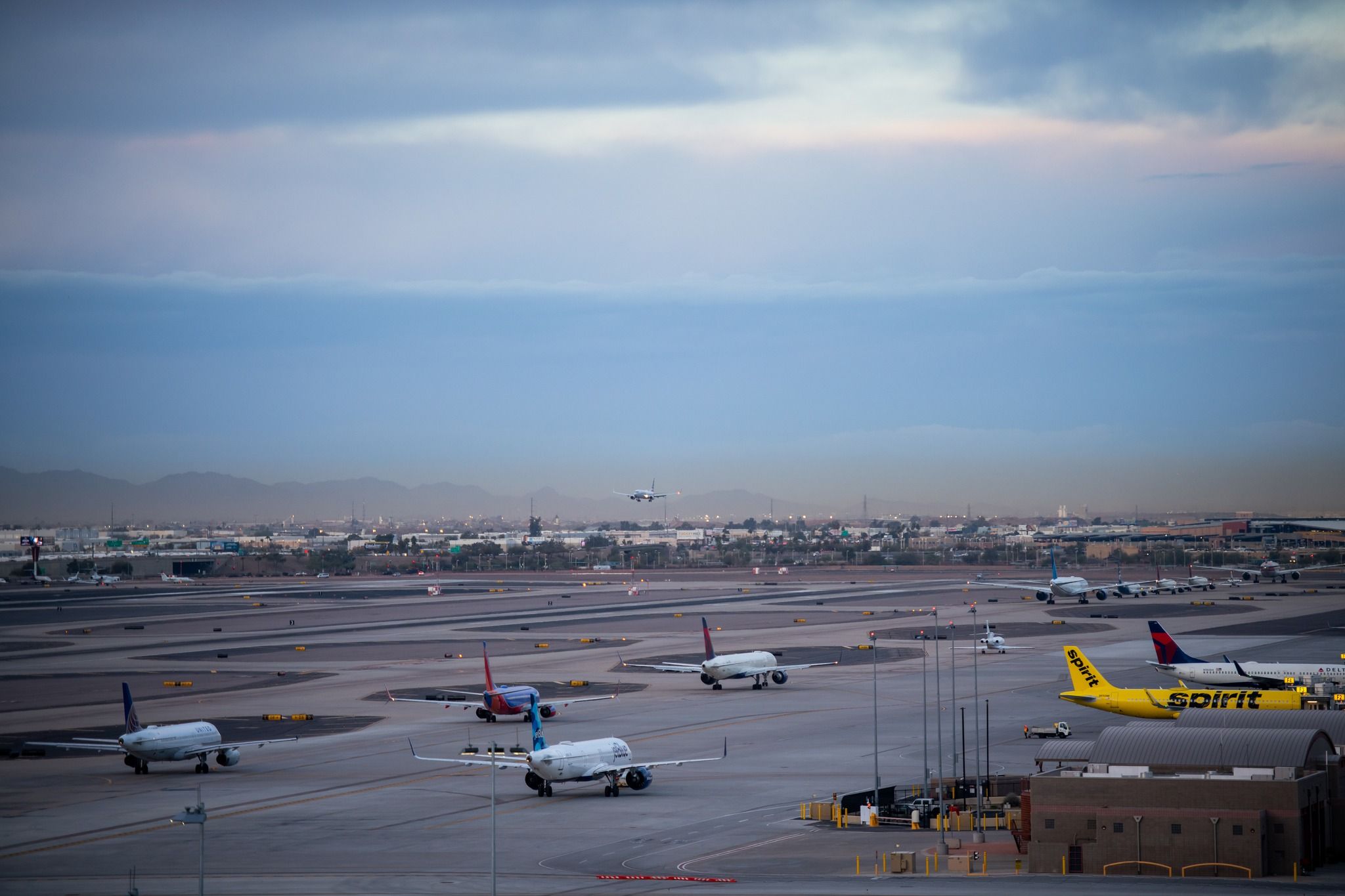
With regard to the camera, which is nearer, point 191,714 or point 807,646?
point 191,714

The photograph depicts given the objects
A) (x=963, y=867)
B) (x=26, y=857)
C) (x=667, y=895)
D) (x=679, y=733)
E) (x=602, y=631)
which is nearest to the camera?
(x=667, y=895)

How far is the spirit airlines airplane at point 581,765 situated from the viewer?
67.1 m

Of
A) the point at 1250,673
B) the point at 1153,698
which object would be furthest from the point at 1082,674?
the point at 1250,673

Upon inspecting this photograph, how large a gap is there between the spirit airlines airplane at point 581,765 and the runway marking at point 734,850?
10518 mm

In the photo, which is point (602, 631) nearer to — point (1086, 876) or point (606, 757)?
point (606, 757)

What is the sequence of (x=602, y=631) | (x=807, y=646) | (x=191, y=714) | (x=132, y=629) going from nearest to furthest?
(x=191, y=714) → (x=807, y=646) → (x=602, y=631) → (x=132, y=629)

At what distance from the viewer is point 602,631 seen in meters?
166

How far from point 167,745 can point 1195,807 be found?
51.4 metres

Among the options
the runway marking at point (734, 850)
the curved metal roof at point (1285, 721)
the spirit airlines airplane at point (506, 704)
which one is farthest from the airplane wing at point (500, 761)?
the curved metal roof at point (1285, 721)

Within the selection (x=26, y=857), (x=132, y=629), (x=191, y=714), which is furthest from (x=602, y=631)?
(x=26, y=857)

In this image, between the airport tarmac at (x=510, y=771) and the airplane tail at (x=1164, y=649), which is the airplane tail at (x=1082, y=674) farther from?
the airplane tail at (x=1164, y=649)

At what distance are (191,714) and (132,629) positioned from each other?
84204mm

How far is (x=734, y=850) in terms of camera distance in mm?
55125

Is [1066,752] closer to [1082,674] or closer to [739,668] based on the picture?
[1082,674]
